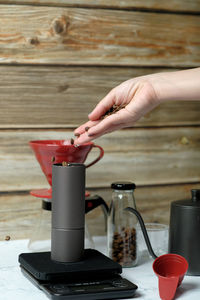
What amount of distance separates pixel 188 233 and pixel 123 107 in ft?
1.18

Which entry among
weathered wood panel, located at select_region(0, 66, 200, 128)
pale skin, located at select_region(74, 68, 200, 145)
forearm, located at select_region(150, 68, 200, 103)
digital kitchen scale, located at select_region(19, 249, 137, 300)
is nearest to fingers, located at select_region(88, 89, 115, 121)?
pale skin, located at select_region(74, 68, 200, 145)

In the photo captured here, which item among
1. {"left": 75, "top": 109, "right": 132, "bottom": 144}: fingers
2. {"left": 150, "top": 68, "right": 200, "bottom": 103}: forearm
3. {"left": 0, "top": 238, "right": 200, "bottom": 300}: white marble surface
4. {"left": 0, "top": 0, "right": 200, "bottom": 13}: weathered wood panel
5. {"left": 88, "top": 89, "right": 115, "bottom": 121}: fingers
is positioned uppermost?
{"left": 0, "top": 0, "right": 200, "bottom": 13}: weathered wood panel

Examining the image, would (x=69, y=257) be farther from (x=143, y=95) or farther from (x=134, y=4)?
(x=134, y=4)

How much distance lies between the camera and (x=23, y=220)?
4.89 feet

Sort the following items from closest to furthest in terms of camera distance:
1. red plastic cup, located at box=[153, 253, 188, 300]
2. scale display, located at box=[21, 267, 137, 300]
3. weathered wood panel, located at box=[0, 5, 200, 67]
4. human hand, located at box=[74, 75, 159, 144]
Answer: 1. scale display, located at box=[21, 267, 137, 300]
2. red plastic cup, located at box=[153, 253, 188, 300]
3. human hand, located at box=[74, 75, 159, 144]
4. weathered wood panel, located at box=[0, 5, 200, 67]

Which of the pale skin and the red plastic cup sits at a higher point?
the pale skin

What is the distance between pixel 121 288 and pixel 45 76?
2.45ft

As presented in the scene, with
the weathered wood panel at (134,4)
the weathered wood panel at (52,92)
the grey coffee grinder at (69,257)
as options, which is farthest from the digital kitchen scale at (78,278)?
the weathered wood panel at (134,4)

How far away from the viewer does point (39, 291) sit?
1.01 meters

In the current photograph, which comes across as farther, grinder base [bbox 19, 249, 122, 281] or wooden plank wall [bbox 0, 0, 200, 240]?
wooden plank wall [bbox 0, 0, 200, 240]

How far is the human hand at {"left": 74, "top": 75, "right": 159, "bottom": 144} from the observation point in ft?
3.81

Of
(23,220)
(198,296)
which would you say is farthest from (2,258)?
(198,296)

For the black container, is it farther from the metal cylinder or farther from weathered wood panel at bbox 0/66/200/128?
weathered wood panel at bbox 0/66/200/128

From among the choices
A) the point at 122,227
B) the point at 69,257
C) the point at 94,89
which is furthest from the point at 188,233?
the point at 94,89
